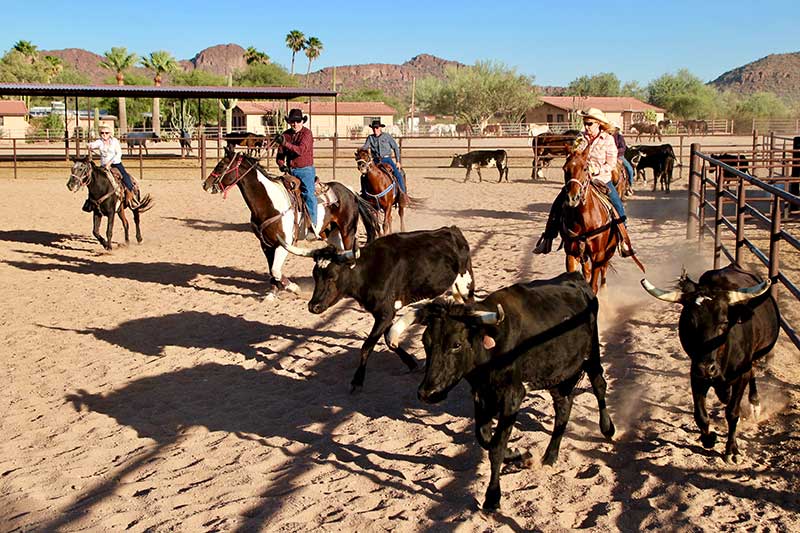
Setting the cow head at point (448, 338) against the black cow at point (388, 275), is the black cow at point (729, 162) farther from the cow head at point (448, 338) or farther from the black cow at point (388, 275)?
the cow head at point (448, 338)

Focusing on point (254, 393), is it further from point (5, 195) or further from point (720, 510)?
point (5, 195)

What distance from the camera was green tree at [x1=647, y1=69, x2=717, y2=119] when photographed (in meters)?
86.2

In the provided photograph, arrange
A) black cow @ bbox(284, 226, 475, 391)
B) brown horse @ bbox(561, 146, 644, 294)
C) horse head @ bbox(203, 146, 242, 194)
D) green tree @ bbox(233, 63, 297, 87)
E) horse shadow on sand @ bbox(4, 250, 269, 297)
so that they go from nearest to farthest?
1. black cow @ bbox(284, 226, 475, 391)
2. brown horse @ bbox(561, 146, 644, 294)
3. horse head @ bbox(203, 146, 242, 194)
4. horse shadow on sand @ bbox(4, 250, 269, 297)
5. green tree @ bbox(233, 63, 297, 87)

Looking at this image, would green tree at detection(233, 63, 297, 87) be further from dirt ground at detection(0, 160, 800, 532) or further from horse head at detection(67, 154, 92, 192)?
dirt ground at detection(0, 160, 800, 532)

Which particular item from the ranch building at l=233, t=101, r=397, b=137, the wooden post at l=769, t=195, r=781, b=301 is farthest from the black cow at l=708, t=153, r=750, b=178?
the ranch building at l=233, t=101, r=397, b=137

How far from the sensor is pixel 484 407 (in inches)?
177

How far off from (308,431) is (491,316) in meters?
1.86

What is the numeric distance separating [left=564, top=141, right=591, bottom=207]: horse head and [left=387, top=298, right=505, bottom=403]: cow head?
3.38 metres

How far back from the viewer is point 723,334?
4.51m

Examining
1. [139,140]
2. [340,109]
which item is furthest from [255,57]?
[139,140]

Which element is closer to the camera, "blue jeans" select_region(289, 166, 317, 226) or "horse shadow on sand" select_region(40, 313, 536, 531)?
"horse shadow on sand" select_region(40, 313, 536, 531)

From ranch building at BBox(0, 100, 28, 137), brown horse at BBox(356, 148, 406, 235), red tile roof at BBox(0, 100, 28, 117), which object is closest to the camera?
brown horse at BBox(356, 148, 406, 235)

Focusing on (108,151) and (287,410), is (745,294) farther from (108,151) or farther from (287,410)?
(108,151)

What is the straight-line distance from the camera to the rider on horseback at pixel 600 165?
8.06 m
